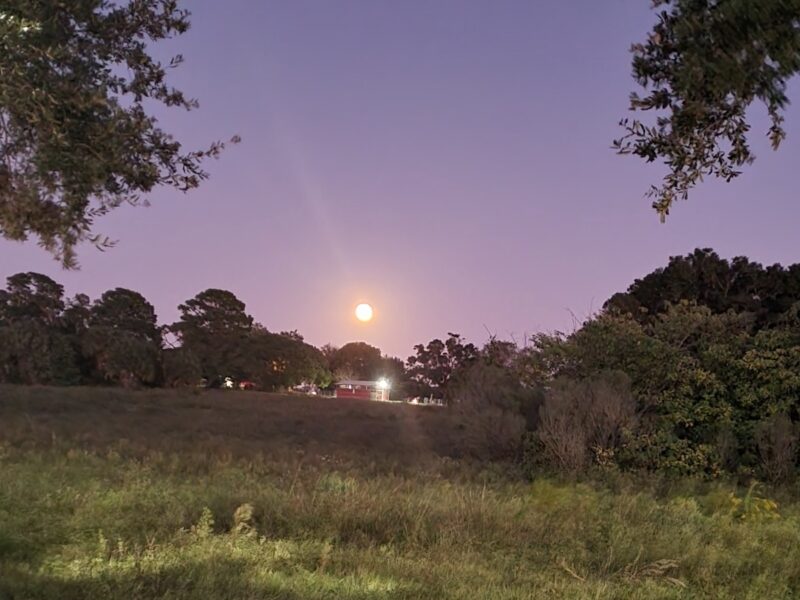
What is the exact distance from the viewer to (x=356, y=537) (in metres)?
6.68

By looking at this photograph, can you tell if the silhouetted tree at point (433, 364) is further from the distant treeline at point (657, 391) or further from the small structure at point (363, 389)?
the distant treeline at point (657, 391)

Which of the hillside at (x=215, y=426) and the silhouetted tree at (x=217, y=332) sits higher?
the silhouetted tree at (x=217, y=332)

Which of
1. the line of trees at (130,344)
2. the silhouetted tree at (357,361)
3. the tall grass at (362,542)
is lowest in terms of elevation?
the tall grass at (362,542)

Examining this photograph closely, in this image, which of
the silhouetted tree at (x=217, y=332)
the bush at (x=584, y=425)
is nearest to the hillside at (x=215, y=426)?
the bush at (x=584, y=425)

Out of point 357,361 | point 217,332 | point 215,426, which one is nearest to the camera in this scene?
point 215,426

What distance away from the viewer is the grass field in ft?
16.8

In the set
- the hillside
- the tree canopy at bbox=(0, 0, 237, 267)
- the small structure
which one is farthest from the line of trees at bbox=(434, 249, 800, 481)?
the small structure

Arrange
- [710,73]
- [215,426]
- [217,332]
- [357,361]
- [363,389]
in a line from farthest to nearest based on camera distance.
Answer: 1. [357,361]
2. [363,389]
3. [217,332]
4. [215,426]
5. [710,73]

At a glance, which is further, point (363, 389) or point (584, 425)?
point (363, 389)

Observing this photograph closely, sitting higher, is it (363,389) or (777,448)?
(363,389)

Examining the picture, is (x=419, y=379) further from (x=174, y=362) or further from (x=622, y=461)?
(x=622, y=461)

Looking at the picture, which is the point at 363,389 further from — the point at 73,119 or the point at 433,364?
the point at 73,119

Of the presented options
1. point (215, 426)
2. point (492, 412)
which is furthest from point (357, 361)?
point (492, 412)

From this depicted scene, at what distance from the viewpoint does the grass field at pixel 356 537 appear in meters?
5.11
